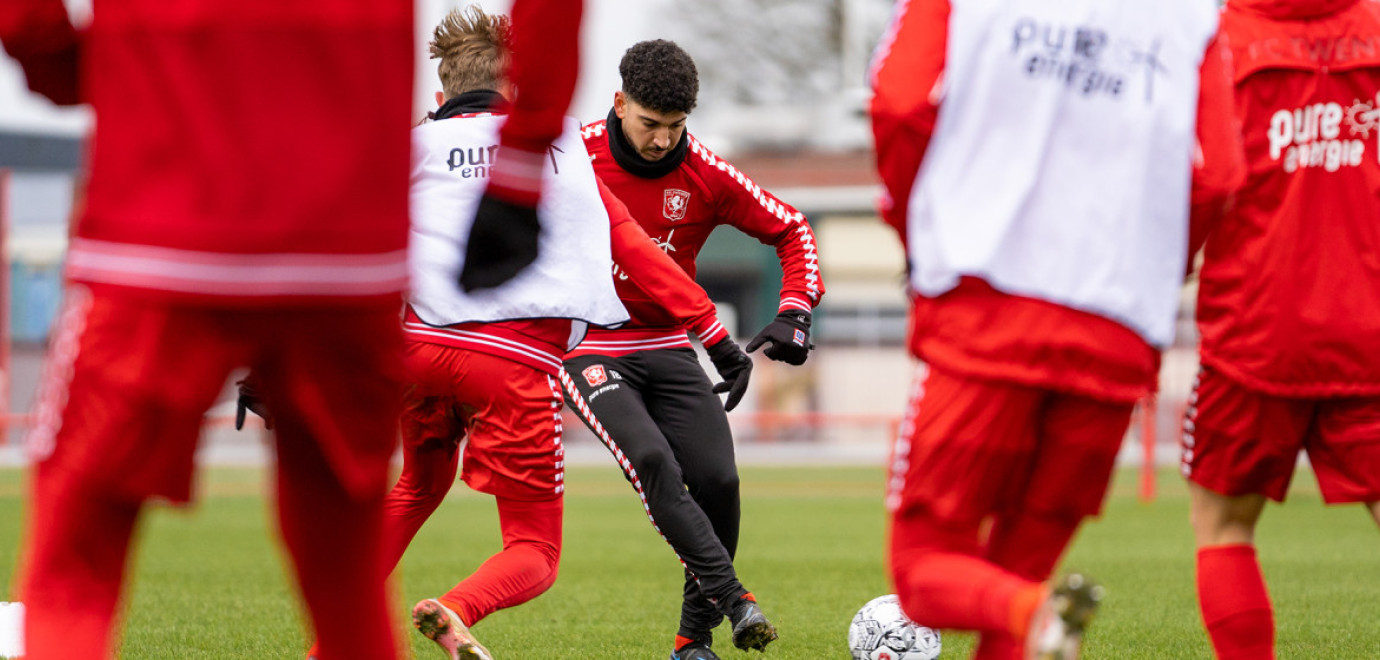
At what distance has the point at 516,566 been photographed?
4.95 metres

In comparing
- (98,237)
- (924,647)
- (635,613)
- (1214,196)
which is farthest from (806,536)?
(98,237)

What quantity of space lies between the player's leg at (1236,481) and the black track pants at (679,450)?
75.3 inches

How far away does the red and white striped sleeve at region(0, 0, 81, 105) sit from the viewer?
238cm

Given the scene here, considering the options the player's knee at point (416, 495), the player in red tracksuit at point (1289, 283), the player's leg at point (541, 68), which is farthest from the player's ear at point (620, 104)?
the player's leg at point (541, 68)

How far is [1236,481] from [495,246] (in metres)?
2.29

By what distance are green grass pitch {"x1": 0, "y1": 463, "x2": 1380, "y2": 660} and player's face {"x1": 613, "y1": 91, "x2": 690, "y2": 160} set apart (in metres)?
1.96

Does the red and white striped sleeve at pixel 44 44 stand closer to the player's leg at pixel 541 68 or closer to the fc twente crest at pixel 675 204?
the player's leg at pixel 541 68

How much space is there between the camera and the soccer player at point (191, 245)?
2273 millimetres

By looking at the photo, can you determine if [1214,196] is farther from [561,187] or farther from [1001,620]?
[561,187]

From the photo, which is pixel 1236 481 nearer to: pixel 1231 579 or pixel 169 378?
pixel 1231 579

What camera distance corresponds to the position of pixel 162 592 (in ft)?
26.8

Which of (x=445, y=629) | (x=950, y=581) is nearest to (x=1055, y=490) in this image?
(x=950, y=581)

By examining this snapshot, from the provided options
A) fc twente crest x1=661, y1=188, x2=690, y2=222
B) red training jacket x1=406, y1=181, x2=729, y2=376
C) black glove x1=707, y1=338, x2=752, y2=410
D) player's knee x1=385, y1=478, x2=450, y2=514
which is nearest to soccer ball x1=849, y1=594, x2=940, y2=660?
black glove x1=707, y1=338, x2=752, y2=410

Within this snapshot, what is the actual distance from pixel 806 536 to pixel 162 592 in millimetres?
5607
